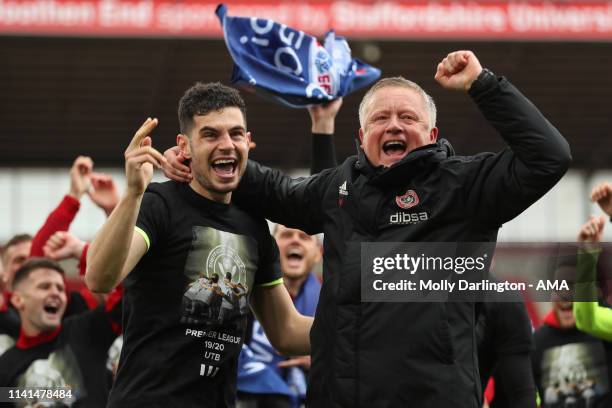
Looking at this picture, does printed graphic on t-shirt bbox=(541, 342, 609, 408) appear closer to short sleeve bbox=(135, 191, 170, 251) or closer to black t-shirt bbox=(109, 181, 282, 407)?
black t-shirt bbox=(109, 181, 282, 407)

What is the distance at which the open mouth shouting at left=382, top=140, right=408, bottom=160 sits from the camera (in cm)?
406

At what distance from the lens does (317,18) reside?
51.7 feet

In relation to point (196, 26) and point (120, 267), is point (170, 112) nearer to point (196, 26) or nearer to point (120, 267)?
point (196, 26)

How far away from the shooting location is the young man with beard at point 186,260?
157 inches

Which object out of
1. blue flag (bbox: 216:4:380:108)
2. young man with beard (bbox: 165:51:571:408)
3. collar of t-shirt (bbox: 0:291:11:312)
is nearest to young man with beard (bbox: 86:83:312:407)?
young man with beard (bbox: 165:51:571:408)

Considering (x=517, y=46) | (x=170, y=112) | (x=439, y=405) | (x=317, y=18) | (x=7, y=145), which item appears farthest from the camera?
(x=7, y=145)

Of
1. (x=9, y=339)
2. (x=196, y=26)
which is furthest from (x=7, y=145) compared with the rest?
(x=9, y=339)

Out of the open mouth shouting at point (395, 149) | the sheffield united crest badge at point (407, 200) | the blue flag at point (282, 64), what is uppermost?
the blue flag at point (282, 64)

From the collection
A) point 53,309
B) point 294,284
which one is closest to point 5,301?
point 53,309

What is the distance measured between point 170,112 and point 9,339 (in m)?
15.6

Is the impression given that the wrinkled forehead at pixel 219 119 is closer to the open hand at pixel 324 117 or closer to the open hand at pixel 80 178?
the open hand at pixel 324 117

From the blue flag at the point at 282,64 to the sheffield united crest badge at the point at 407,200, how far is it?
6.33 feet

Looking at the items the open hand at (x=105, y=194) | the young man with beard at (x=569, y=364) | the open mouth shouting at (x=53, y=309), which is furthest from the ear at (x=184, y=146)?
the young man with beard at (x=569, y=364)

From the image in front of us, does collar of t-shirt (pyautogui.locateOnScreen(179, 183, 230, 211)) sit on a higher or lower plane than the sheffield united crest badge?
higher
